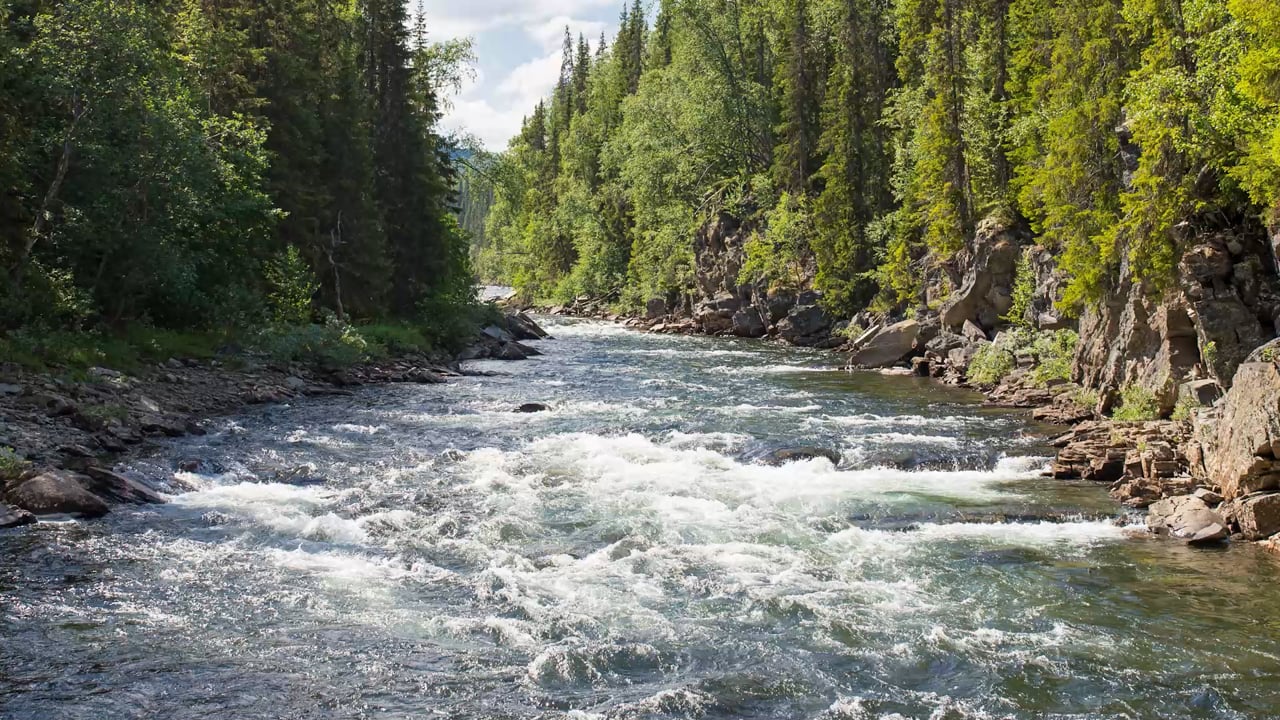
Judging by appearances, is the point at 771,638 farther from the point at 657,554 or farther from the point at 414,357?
the point at 414,357

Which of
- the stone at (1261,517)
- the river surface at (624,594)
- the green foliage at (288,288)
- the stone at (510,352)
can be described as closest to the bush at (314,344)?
the green foliage at (288,288)

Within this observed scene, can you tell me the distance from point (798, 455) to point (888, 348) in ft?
65.4

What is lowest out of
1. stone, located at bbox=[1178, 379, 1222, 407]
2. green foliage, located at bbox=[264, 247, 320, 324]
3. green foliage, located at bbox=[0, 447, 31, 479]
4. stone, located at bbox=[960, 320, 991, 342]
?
green foliage, located at bbox=[0, 447, 31, 479]

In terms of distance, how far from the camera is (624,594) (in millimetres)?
12148

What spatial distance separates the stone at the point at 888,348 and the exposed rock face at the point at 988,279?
162 cm

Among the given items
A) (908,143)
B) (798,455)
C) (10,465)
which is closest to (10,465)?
(10,465)

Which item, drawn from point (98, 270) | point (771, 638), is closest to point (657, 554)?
point (771, 638)

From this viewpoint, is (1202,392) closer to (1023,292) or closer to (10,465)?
(1023,292)

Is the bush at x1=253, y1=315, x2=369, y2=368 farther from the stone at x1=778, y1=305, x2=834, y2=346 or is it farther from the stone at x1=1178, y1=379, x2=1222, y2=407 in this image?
the stone at x1=1178, y1=379, x2=1222, y2=407

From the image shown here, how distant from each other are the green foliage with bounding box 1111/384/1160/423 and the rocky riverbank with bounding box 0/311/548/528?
19.9m

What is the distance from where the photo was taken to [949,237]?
40.0 meters

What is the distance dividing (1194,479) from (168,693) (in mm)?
15565

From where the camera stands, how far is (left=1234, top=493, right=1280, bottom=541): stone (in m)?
14.1

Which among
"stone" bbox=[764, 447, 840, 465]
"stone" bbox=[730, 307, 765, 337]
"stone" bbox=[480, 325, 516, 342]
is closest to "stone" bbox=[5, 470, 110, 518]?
"stone" bbox=[764, 447, 840, 465]
